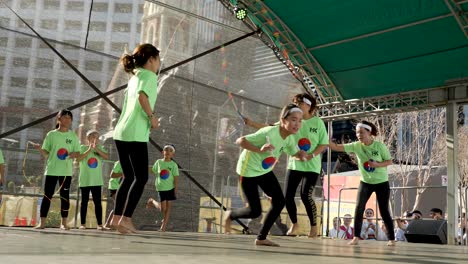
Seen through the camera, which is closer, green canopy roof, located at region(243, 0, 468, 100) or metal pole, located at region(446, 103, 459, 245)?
green canopy roof, located at region(243, 0, 468, 100)

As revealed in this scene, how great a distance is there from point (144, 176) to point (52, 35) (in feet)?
16.2

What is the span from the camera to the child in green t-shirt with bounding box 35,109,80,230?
19.1 ft

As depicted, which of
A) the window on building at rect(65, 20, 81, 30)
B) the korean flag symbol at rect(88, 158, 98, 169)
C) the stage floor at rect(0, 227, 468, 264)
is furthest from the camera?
the window on building at rect(65, 20, 81, 30)

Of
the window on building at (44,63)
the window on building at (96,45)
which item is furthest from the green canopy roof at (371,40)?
the window on building at (44,63)

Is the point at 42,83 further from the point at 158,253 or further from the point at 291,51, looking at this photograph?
the point at 158,253

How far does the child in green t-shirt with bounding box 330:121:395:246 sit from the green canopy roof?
2.98 metres

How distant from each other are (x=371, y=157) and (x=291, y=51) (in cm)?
452

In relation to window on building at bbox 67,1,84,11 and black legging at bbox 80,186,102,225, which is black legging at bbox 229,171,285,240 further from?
window on building at bbox 67,1,84,11

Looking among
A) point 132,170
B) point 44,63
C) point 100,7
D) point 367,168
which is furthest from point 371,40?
point 132,170

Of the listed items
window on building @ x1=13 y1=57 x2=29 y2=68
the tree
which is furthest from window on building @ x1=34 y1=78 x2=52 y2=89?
the tree

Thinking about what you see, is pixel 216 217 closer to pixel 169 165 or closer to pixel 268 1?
pixel 169 165

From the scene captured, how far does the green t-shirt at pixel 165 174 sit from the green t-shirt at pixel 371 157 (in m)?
3.08

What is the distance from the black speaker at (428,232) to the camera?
842 centimetres

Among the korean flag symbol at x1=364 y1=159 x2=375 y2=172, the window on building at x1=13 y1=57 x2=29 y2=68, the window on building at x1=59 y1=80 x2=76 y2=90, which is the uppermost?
the window on building at x1=13 y1=57 x2=29 y2=68
